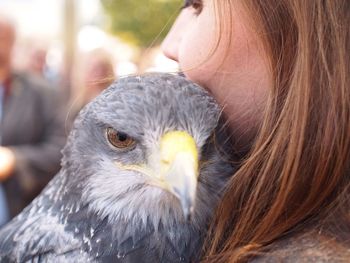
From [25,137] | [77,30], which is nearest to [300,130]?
[25,137]

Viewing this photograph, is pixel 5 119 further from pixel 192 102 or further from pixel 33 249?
pixel 192 102

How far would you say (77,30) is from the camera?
28.5ft

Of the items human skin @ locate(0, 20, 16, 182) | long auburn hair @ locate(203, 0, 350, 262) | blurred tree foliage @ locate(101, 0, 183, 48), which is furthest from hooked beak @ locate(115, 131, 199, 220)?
blurred tree foliage @ locate(101, 0, 183, 48)

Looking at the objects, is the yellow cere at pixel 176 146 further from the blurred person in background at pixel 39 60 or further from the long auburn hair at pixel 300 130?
the blurred person in background at pixel 39 60

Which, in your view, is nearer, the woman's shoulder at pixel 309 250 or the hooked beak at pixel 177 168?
the woman's shoulder at pixel 309 250

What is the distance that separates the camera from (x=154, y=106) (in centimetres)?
173

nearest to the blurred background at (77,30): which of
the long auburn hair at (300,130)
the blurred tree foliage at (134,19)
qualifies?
the blurred tree foliage at (134,19)

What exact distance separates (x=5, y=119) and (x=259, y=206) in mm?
3196

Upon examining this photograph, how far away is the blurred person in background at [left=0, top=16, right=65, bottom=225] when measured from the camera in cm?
438

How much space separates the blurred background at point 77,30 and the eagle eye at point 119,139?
4545mm

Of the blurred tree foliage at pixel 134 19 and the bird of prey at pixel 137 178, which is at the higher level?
the bird of prey at pixel 137 178

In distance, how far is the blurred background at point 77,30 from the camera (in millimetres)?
8305

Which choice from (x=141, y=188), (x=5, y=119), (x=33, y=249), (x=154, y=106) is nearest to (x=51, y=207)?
(x=33, y=249)

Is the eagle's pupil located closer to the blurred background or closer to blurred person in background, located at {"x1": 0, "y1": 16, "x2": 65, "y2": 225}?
blurred person in background, located at {"x1": 0, "y1": 16, "x2": 65, "y2": 225}
